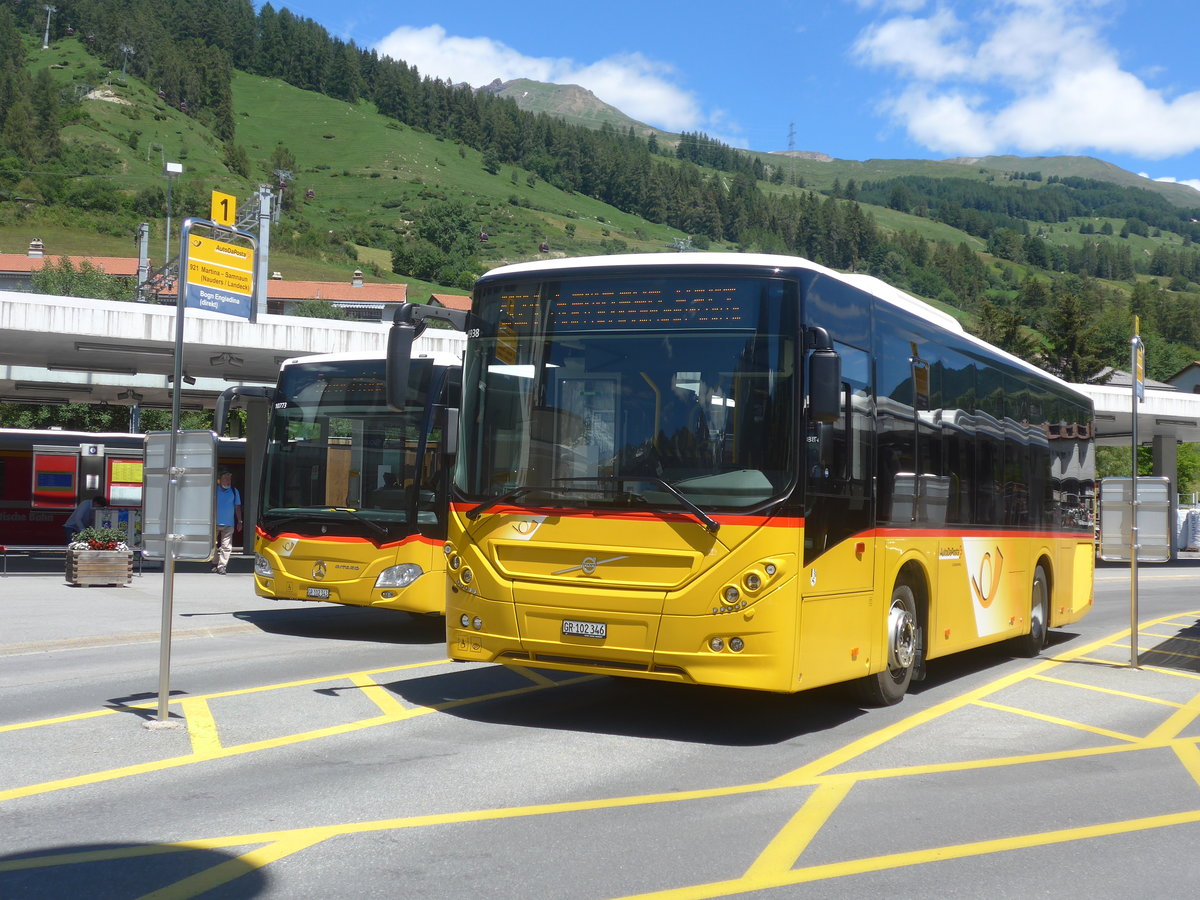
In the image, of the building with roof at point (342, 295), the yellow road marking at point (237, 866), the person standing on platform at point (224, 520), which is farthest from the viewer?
the building with roof at point (342, 295)

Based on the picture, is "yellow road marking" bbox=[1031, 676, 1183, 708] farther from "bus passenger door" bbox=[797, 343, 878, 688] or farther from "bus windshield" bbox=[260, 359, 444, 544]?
"bus windshield" bbox=[260, 359, 444, 544]

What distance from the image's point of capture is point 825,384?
7.55 meters

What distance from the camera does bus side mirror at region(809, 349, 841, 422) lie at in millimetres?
7543

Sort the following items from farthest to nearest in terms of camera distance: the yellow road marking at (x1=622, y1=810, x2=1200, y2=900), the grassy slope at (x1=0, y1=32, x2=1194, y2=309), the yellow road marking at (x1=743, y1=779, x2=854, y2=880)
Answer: the grassy slope at (x1=0, y1=32, x2=1194, y2=309) → the yellow road marking at (x1=743, y1=779, x2=854, y2=880) → the yellow road marking at (x1=622, y1=810, x2=1200, y2=900)

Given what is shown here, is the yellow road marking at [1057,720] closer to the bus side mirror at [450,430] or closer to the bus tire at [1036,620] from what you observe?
the bus tire at [1036,620]

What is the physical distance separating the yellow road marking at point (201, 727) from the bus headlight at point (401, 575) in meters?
3.91

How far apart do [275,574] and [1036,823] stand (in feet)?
32.2

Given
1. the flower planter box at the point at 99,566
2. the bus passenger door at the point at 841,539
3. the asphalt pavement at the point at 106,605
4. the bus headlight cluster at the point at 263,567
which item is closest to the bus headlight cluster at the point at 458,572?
the bus passenger door at the point at 841,539

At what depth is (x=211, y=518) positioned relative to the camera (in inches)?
323

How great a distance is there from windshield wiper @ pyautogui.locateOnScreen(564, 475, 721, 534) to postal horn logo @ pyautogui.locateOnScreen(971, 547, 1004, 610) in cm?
469

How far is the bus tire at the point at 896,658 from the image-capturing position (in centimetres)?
939

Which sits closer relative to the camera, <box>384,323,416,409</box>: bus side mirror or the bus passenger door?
the bus passenger door

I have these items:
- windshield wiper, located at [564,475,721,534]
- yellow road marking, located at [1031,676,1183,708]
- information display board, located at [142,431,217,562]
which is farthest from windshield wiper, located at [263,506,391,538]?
yellow road marking, located at [1031,676,1183,708]

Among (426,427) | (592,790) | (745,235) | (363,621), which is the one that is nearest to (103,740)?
(592,790)
